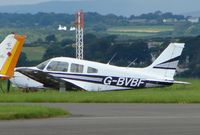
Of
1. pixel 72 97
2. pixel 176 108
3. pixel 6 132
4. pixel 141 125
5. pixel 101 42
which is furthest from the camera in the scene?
pixel 101 42

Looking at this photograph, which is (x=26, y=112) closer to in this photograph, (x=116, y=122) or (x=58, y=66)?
(x=116, y=122)

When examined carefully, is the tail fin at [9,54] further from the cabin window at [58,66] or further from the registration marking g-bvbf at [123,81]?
the registration marking g-bvbf at [123,81]

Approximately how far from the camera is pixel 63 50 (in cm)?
7919

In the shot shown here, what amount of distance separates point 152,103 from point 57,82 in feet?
35.4

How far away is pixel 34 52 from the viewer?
7912cm

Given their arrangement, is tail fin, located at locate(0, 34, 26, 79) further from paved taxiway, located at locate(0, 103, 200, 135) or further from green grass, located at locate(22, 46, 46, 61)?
green grass, located at locate(22, 46, 46, 61)

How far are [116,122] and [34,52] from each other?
56.8 meters

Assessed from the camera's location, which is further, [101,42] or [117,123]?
[101,42]

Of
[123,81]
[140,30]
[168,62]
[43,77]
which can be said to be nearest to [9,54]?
[43,77]

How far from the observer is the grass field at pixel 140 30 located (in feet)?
393

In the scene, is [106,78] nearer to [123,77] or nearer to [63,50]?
[123,77]

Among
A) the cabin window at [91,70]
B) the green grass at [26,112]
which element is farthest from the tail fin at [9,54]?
the green grass at [26,112]

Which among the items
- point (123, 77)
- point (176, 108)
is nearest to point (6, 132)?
point (176, 108)

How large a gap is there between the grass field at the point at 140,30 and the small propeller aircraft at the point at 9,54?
7763cm
